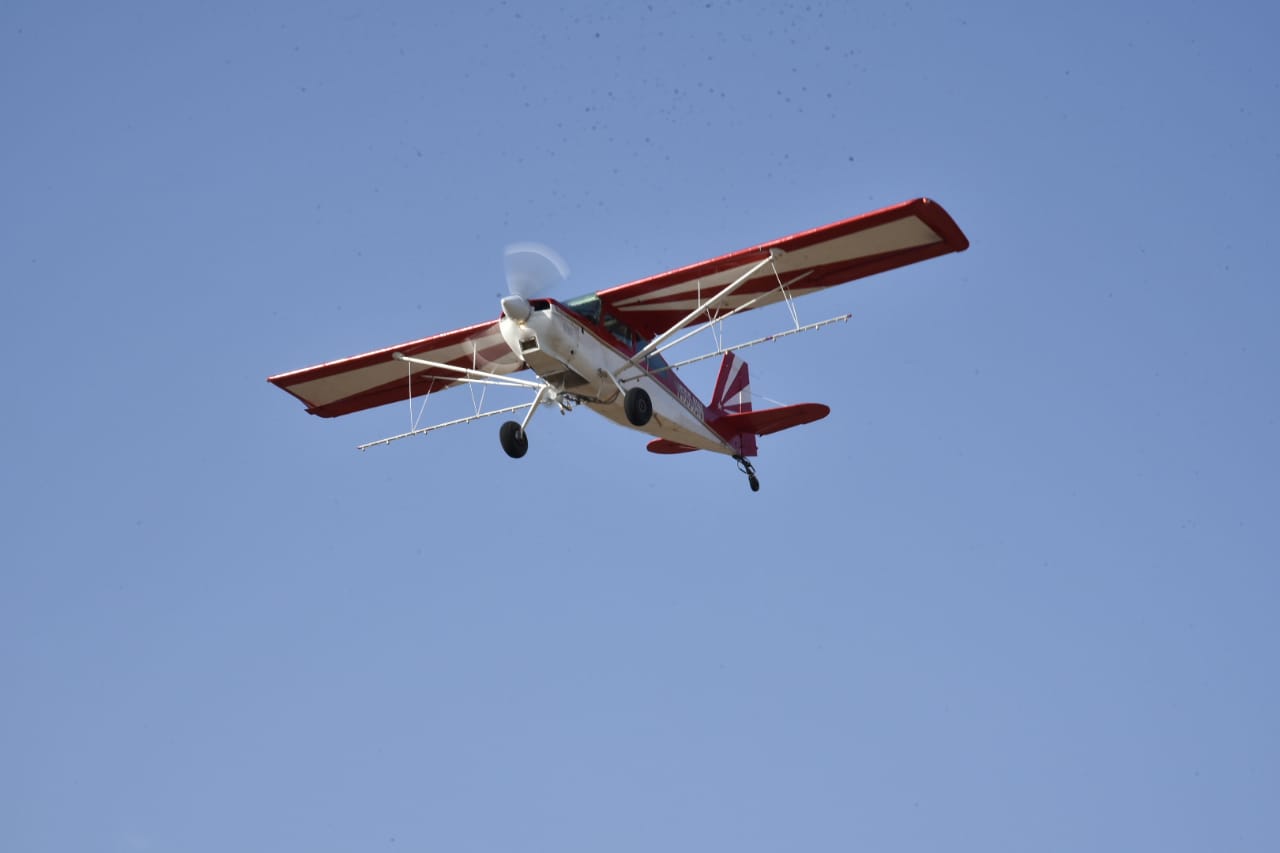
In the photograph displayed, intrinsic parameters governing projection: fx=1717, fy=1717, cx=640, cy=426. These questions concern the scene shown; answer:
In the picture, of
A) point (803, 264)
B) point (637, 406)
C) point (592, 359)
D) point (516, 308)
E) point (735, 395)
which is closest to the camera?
point (516, 308)

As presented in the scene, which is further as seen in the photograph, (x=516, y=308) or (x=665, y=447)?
(x=665, y=447)

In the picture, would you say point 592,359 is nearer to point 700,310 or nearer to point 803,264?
point 700,310

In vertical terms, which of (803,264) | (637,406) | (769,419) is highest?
(803,264)

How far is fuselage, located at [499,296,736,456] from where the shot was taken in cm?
2002

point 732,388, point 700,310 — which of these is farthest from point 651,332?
point 732,388

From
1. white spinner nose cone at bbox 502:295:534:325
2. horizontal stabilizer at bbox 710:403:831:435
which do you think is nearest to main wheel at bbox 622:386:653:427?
white spinner nose cone at bbox 502:295:534:325

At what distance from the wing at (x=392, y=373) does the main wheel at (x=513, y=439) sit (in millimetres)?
1721

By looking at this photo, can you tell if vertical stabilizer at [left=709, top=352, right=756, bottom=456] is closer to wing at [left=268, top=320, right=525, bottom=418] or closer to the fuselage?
the fuselage

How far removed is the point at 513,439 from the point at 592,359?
136 cm

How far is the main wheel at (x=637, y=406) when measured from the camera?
20.8 m

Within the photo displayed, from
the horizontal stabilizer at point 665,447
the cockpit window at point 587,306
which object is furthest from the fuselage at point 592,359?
the horizontal stabilizer at point 665,447

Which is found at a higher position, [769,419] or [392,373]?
[392,373]

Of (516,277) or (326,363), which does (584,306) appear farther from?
(326,363)

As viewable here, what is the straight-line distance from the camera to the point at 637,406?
820 inches
